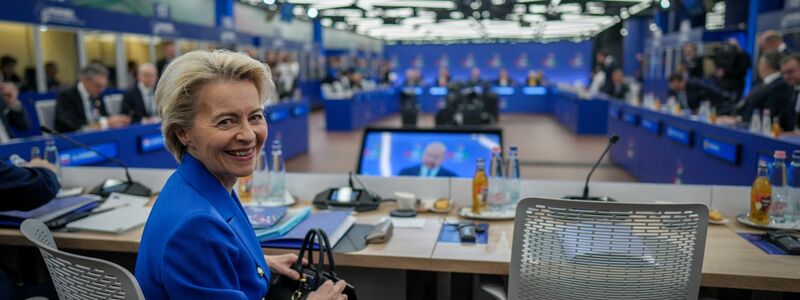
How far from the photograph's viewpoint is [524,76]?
22812mm

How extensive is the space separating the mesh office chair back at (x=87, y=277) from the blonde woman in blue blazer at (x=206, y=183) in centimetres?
7

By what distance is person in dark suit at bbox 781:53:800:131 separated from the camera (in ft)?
14.7

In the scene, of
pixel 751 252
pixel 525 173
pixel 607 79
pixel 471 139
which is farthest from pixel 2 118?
pixel 607 79

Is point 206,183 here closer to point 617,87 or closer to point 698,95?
point 698,95

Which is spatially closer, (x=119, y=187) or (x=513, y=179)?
(x=513, y=179)

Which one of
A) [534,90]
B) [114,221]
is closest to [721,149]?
[114,221]

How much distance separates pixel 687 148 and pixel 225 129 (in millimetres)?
5192

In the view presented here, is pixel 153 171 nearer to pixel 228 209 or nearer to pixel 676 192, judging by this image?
pixel 228 209

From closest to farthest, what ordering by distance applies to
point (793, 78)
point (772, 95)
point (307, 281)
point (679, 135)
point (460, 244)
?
point (307, 281)
point (460, 244)
point (793, 78)
point (772, 95)
point (679, 135)

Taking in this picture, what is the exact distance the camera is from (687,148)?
542cm

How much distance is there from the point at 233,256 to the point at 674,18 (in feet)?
53.6

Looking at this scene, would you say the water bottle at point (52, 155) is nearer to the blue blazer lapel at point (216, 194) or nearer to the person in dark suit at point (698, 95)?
the blue blazer lapel at point (216, 194)

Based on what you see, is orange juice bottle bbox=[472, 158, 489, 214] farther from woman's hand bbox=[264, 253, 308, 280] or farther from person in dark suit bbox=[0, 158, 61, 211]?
person in dark suit bbox=[0, 158, 61, 211]

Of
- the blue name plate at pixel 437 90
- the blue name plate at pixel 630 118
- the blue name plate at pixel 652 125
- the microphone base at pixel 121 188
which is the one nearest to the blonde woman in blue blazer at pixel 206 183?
the microphone base at pixel 121 188
